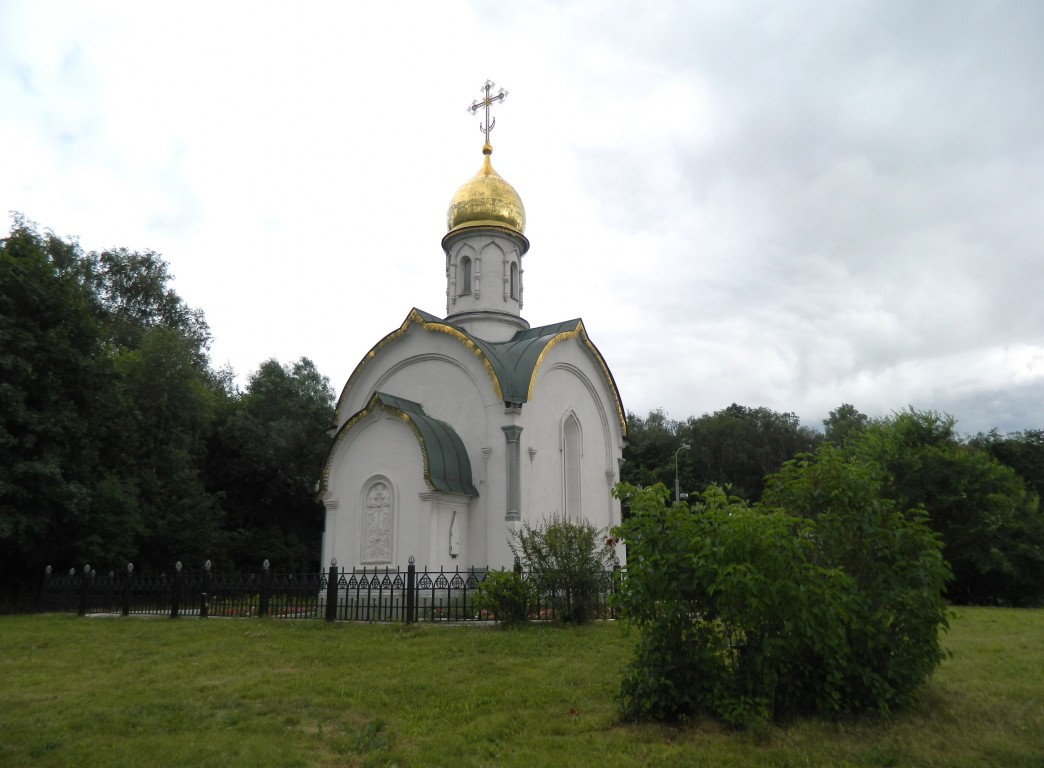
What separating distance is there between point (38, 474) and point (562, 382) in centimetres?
1056

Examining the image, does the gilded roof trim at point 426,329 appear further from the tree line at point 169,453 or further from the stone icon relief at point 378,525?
the tree line at point 169,453

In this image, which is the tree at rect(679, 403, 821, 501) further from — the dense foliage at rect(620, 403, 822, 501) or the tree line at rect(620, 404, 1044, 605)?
the tree line at rect(620, 404, 1044, 605)

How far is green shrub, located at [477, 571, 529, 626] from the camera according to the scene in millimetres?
10445

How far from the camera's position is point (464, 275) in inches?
751

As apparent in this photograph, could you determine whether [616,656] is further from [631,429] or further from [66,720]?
[631,429]

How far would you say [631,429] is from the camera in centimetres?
4512

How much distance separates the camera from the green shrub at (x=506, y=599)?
10.4 metres

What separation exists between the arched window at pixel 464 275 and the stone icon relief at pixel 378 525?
6.18 m

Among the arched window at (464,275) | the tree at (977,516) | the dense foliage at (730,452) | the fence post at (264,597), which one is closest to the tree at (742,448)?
the dense foliage at (730,452)

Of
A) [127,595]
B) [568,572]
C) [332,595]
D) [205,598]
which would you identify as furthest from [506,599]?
[127,595]

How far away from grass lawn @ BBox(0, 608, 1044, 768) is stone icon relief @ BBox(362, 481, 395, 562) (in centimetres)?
469

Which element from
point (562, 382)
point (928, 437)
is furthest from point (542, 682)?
point (928, 437)

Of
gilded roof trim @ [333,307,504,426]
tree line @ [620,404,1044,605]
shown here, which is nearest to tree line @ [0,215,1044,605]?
tree line @ [620,404,1044,605]

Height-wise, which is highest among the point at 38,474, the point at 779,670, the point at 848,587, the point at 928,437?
the point at 928,437
